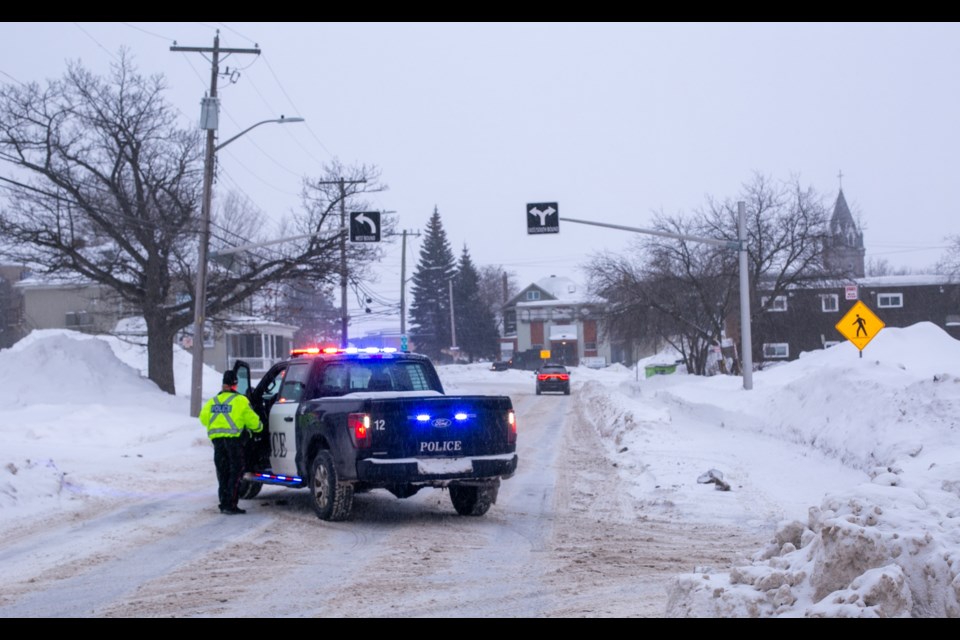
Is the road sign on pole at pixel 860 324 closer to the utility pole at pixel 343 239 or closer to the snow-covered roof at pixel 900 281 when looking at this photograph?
the utility pole at pixel 343 239

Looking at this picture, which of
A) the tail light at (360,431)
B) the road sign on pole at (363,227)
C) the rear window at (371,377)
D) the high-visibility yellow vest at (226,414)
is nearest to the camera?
the tail light at (360,431)

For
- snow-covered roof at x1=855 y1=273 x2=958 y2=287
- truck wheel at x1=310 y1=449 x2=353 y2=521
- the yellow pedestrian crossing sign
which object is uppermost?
snow-covered roof at x1=855 y1=273 x2=958 y2=287

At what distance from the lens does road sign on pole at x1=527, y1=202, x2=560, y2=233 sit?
27.1 metres

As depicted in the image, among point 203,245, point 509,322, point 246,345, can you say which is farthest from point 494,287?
point 203,245


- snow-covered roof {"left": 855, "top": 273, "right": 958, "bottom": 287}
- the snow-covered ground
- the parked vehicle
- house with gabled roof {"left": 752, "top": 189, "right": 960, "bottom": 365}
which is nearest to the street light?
the snow-covered ground

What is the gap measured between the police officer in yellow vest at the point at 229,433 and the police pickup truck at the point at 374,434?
0.60m

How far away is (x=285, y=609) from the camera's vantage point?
7.28 metres

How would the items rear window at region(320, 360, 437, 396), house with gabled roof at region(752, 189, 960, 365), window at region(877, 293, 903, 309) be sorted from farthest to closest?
window at region(877, 293, 903, 309), house with gabled roof at region(752, 189, 960, 365), rear window at region(320, 360, 437, 396)

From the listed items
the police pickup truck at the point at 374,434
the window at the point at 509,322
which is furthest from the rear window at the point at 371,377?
the window at the point at 509,322

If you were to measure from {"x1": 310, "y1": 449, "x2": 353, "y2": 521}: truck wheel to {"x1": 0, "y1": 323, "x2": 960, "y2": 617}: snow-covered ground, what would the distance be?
324 cm

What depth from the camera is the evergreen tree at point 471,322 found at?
11025 cm

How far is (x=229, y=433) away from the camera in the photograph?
12641mm

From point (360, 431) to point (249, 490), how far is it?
3.64 meters

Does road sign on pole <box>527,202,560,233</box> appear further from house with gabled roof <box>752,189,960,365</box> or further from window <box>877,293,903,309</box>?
window <box>877,293,903,309</box>
